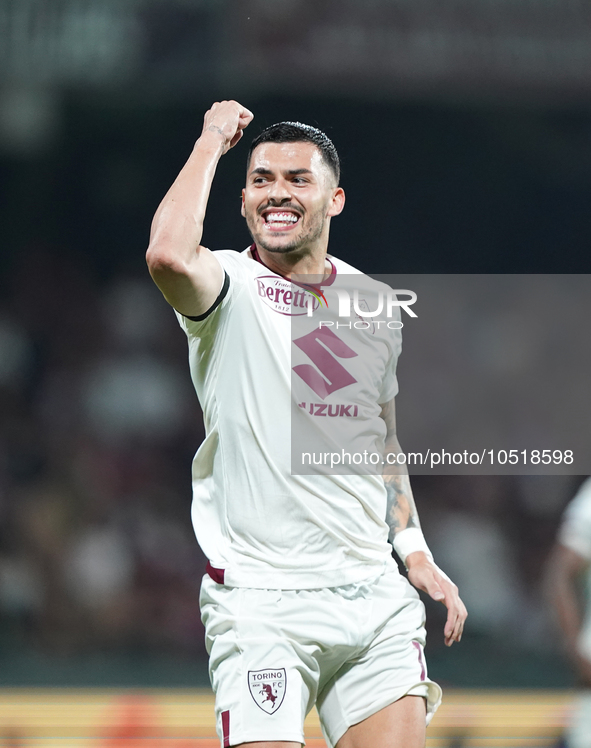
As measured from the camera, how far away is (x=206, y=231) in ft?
27.0

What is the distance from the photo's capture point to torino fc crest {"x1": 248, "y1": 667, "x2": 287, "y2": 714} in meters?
2.38

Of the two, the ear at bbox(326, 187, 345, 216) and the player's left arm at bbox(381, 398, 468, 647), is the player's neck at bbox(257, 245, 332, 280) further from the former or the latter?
the player's left arm at bbox(381, 398, 468, 647)

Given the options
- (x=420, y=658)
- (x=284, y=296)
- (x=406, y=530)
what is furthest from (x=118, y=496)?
(x=420, y=658)

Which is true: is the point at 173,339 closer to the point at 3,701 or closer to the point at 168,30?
the point at 168,30

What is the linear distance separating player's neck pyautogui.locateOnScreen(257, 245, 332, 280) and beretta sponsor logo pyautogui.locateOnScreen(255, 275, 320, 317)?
0.22 feet

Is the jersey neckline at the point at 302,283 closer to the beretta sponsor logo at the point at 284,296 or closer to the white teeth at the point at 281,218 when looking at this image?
the beretta sponsor logo at the point at 284,296

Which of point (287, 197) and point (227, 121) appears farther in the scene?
point (287, 197)

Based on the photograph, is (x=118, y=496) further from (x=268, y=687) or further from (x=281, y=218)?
(x=268, y=687)

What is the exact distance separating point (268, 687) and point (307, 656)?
140 millimetres

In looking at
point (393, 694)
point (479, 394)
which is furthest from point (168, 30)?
point (393, 694)

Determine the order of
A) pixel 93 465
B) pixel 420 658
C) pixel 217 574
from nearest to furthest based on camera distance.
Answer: pixel 217 574, pixel 420 658, pixel 93 465

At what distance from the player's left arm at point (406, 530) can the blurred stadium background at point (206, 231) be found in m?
3.18

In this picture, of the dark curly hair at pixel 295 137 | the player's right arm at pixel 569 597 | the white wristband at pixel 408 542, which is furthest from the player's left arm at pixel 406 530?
the dark curly hair at pixel 295 137

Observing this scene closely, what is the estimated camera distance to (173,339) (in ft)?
26.2
